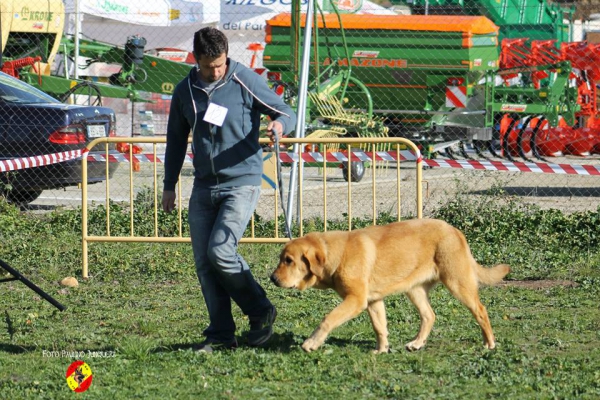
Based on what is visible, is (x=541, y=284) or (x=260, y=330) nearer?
(x=260, y=330)

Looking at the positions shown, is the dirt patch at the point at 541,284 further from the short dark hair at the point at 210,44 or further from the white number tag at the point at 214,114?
the short dark hair at the point at 210,44

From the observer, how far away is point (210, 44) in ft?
17.3

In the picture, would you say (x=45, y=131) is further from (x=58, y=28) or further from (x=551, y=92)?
(x=551, y=92)

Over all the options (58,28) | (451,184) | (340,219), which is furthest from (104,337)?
(58,28)

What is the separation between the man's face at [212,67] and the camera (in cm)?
532

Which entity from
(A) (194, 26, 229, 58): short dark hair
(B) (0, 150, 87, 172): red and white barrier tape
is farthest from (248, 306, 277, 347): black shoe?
(B) (0, 150, 87, 172): red and white barrier tape

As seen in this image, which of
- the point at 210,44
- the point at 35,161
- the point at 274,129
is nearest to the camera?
the point at 210,44

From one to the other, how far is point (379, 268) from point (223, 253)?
2.95 feet

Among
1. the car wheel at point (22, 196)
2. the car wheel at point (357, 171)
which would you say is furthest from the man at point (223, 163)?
the car wheel at point (357, 171)

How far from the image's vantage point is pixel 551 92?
18.8 m

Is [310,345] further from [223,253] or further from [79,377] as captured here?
[79,377]

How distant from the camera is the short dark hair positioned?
5.27m

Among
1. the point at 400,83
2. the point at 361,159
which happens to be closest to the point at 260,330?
the point at 361,159

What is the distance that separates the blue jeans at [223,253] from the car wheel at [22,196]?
21.8ft
